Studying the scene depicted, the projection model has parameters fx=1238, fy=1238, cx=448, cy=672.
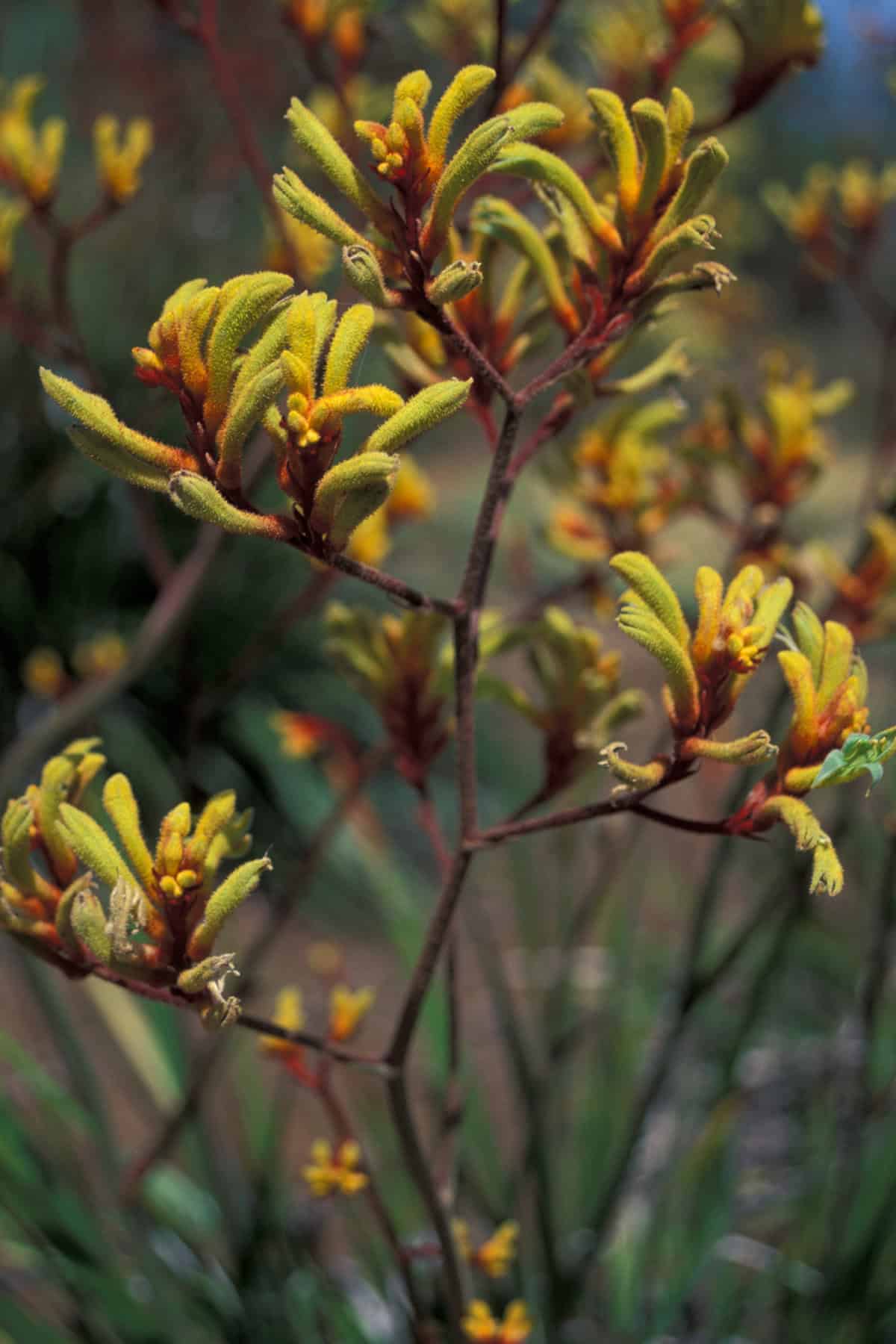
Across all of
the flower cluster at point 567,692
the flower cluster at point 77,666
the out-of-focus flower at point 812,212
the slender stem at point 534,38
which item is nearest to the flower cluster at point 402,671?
the flower cluster at point 567,692

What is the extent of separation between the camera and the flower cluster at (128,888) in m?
0.37

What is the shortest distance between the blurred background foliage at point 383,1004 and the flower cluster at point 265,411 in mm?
253

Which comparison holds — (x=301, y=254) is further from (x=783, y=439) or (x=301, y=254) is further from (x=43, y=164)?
(x=783, y=439)

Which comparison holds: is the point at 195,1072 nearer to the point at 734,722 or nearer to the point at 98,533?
the point at 98,533

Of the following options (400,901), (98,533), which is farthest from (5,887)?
(98,533)

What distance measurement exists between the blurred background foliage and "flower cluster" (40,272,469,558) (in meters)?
0.25

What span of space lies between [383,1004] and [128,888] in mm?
1578

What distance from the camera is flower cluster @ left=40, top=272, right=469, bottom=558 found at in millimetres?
340

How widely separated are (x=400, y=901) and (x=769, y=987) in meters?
Answer: 0.36

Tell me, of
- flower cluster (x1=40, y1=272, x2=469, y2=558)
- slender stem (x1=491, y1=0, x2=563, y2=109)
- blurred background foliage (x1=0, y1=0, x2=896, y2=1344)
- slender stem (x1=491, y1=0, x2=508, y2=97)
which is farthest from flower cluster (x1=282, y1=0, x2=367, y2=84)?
flower cluster (x1=40, y1=272, x2=469, y2=558)

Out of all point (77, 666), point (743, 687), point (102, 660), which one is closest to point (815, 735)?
point (743, 687)

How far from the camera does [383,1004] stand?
1.89 meters

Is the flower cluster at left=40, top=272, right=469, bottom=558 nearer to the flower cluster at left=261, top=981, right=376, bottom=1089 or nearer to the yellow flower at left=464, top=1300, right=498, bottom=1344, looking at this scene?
the flower cluster at left=261, top=981, right=376, bottom=1089

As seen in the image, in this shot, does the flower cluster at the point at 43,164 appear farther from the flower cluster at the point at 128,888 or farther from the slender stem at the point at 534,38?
the flower cluster at the point at 128,888
